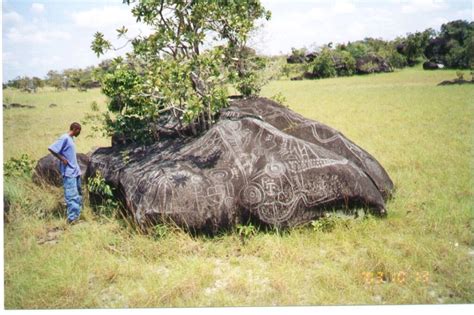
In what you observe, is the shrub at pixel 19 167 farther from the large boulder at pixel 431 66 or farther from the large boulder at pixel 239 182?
the large boulder at pixel 431 66

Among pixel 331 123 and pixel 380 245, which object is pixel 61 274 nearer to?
pixel 380 245

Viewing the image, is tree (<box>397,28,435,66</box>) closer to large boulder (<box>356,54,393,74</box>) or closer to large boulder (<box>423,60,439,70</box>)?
large boulder (<box>356,54,393,74</box>)

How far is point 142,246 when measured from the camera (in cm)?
522

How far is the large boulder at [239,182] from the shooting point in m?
5.43

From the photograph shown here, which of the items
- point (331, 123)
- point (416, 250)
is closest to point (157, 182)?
point (416, 250)

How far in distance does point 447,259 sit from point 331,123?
356 inches

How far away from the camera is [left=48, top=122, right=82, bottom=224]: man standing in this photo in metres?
6.07

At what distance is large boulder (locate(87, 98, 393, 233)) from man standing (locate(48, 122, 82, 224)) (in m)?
0.55

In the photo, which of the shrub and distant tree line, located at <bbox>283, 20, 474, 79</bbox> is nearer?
the shrub

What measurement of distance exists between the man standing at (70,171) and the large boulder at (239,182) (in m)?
0.55

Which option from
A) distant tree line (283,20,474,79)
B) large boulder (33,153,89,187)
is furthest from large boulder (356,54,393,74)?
large boulder (33,153,89,187)

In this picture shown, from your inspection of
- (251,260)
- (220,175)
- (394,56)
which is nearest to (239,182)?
(220,175)

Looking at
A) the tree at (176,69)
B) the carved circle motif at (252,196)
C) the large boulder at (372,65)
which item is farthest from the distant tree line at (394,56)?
the carved circle motif at (252,196)

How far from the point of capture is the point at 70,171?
6.14 metres
